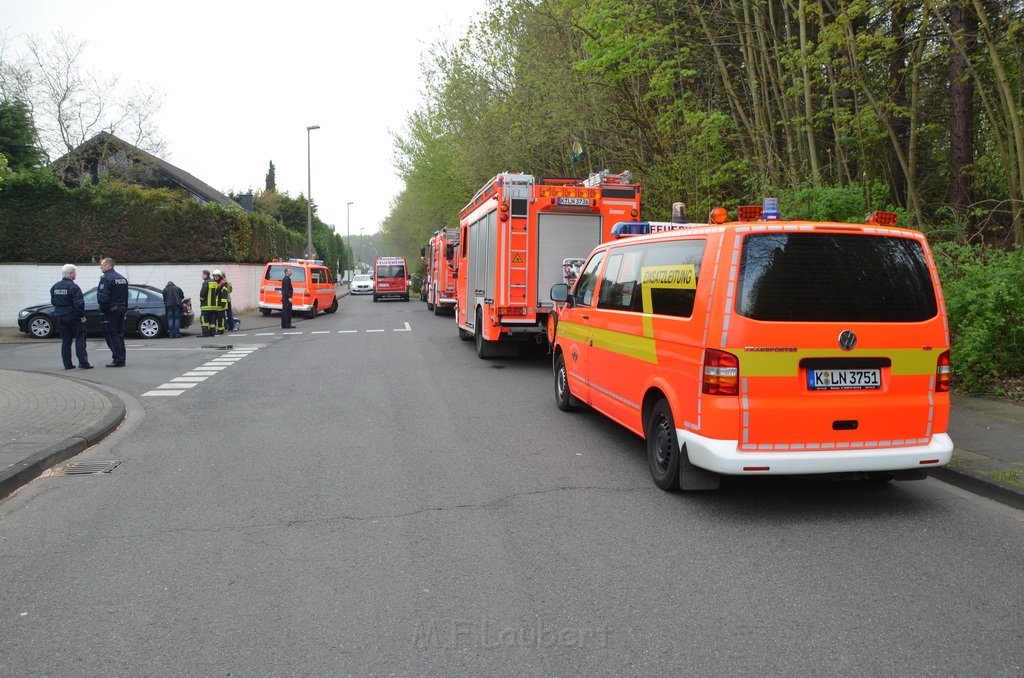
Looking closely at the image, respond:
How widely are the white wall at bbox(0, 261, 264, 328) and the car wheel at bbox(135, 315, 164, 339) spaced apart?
4042 mm

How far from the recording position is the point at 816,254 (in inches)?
203

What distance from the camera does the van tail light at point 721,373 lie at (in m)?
5.00

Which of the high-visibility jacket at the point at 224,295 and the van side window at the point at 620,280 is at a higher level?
the van side window at the point at 620,280

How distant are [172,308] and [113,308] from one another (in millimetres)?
6719

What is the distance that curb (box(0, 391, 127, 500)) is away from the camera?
5.88m

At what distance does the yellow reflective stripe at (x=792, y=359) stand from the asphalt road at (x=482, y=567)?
953 millimetres

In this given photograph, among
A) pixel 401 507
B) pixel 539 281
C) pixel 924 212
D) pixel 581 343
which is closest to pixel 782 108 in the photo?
pixel 924 212

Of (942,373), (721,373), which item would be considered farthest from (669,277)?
(942,373)

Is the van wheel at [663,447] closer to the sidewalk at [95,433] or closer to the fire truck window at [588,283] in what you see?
the fire truck window at [588,283]

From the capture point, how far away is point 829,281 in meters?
5.11

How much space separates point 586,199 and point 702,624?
373 inches

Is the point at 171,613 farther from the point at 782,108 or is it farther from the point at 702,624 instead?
the point at 782,108

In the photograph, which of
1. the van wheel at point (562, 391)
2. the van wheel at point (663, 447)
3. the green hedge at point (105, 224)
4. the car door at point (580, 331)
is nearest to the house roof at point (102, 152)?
the green hedge at point (105, 224)

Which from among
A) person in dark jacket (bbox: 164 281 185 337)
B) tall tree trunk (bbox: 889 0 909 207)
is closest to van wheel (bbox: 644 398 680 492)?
tall tree trunk (bbox: 889 0 909 207)
